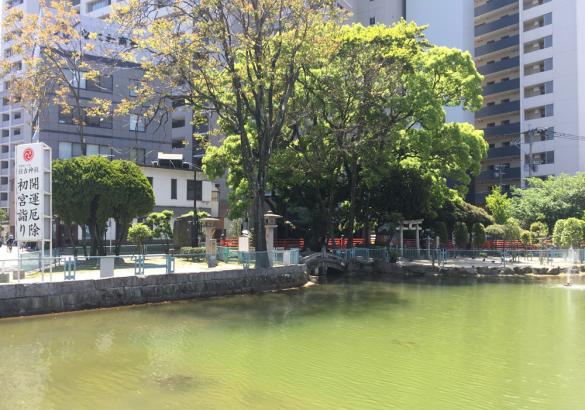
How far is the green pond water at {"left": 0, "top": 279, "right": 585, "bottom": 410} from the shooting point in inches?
351

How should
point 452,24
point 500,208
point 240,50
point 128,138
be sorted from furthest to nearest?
point 452,24
point 128,138
point 500,208
point 240,50

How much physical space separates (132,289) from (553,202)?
3406 cm

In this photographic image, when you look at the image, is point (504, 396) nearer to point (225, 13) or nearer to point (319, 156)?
point (225, 13)

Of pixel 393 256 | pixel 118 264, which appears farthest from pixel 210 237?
pixel 393 256

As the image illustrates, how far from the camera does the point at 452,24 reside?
181 feet

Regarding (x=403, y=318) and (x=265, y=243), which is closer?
(x=403, y=318)

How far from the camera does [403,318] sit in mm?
16844

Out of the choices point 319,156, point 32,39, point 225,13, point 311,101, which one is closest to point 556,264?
point 319,156

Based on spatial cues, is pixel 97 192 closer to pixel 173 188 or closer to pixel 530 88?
pixel 173 188

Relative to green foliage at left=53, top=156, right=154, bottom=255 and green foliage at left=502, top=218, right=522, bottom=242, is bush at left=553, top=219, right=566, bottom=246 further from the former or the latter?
green foliage at left=53, top=156, right=154, bottom=255

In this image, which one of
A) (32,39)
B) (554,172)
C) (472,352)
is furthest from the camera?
(554,172)

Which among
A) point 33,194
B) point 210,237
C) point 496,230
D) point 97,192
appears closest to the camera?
point 33,194

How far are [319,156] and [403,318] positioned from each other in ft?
51.8

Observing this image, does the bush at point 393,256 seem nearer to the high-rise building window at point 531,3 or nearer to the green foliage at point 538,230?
the green foliage at point 538,230
